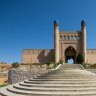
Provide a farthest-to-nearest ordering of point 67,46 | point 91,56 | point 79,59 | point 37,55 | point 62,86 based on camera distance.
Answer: point 37,55 < point 91,56 < point 67,46 < point 79,59 < point 62,86

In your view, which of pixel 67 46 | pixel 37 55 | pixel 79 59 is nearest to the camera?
pixel 79 59

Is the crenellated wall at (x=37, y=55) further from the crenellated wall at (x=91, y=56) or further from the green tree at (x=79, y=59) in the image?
the crenellated wall at (x=91, y=56)

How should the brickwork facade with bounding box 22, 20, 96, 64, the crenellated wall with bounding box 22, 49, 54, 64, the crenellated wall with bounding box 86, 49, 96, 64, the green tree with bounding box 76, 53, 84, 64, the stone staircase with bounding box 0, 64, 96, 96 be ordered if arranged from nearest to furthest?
the stone staircase with bounding box 0, 64, 96, 96
the green tree with bounding box 76, 53, 84, 64
the brickwork facade with bounding box 22, 20, 96, 64
the crenellated wall with bounding box 86, 49, 96, 64
the crenellated wall with bounding box 22, 49, 54, 64

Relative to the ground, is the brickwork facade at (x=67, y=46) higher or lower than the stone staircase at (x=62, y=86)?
higher

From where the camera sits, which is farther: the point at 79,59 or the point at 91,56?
the point at 91,56

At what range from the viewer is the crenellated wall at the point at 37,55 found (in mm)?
38375

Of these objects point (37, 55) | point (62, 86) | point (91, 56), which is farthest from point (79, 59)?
point (62, 86)

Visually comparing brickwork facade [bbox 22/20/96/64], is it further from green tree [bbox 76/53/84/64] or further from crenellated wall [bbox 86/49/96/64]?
green tree [bbox 76/53/84/64]

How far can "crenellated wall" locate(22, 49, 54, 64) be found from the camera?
126 feet

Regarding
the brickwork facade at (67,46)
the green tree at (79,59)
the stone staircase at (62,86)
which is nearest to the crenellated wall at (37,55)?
the brickwork facade at (67,46)

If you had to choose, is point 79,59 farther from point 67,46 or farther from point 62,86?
point 62,86

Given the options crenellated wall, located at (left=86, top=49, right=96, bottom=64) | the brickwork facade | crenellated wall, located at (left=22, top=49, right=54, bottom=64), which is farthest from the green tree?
crenellated wall, located at (left=22, top=49, right=54, bottom=64)

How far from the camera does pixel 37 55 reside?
1527 inches

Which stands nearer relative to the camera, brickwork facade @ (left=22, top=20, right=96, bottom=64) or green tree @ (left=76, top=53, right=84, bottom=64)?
green tree @ (left=76, top=53, right=84, bottom=64)
